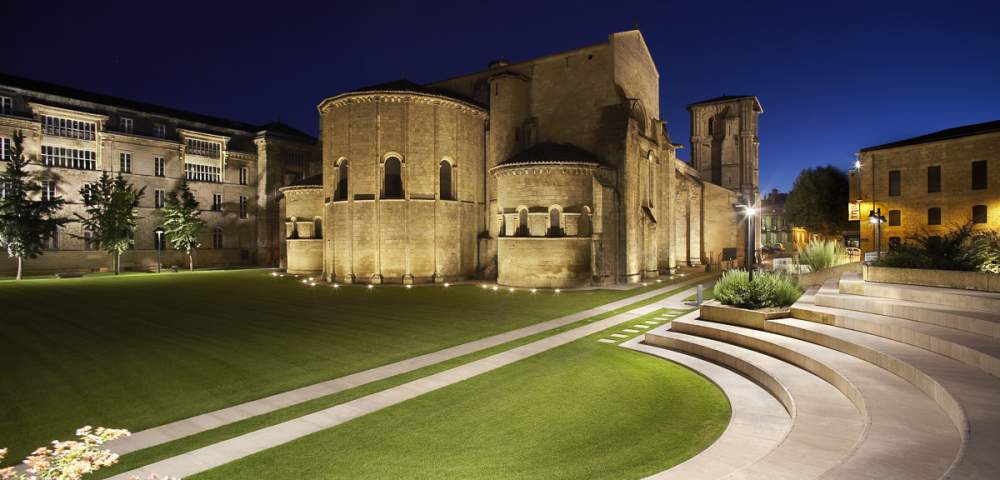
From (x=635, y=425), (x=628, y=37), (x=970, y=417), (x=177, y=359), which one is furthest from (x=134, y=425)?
(x=628, y=37)

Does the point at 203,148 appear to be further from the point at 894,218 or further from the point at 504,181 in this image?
the point at 894,218

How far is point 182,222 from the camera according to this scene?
44500mm

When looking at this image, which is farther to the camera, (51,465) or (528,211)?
(528,211)

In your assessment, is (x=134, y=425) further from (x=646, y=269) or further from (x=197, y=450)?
(x=646, y=269)

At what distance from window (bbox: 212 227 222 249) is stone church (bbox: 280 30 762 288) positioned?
19.0 meters

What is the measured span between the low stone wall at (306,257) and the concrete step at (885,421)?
33373 millimetres

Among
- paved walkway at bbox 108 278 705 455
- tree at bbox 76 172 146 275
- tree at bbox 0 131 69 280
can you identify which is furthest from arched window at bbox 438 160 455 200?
tree at bbox 0 131 69 280

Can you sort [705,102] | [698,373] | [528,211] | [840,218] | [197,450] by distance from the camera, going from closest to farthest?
[197,450]
[698,373]
[528,211]
[840,218]
[705,102]

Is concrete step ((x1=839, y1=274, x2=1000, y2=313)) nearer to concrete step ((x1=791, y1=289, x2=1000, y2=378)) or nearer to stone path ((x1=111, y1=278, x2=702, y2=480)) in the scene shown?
concrete step ((x1=791, y1=289, x2=1000, y2=378))

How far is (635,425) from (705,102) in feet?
184

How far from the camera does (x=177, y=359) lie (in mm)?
11070

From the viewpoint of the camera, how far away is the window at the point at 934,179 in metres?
30.0

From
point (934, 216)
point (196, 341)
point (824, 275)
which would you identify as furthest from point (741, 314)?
point (934, 216)

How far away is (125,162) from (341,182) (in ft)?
90.7
